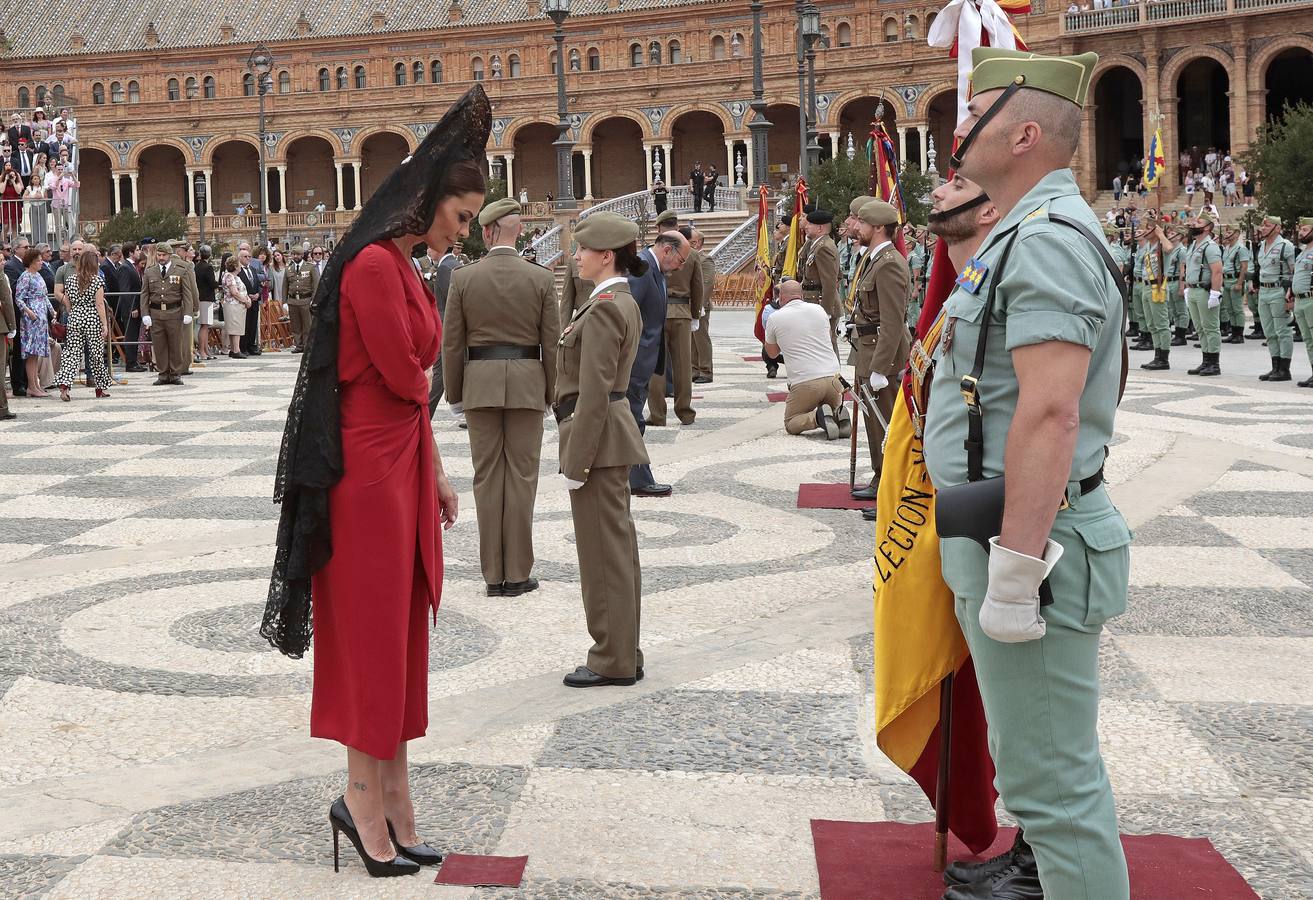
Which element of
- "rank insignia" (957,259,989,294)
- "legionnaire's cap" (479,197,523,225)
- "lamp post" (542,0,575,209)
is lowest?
"rank insignia" (957,259,989,294)

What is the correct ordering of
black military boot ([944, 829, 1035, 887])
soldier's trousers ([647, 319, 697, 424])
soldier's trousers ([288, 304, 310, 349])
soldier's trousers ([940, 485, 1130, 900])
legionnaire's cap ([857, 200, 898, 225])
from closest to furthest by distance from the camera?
1. soldier's trousers ([940, 485, 1130, 900])
2. black military boot ([944, 829, 1035, 887])
3. legionnaire's cap ([857, 200, 898, 225])
4. soldier's trousers ([647, 319, 697, 424])
5. soldier's trousers ([288, 304, 310, 349])

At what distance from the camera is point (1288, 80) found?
45.0 metres

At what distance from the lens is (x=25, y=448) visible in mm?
10945

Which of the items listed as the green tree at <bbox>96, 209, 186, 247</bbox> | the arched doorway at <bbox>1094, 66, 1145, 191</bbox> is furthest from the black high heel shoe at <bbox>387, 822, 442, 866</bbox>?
the green tree at <bbox>96, 209, 186, 247</bbox>

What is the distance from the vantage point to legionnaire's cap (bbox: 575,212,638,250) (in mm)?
4793

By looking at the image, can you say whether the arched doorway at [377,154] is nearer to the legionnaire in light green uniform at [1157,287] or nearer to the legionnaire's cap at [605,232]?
the legionnaire in light green uniform at [1157,287]

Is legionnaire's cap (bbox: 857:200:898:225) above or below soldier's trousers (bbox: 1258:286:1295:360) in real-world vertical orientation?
above

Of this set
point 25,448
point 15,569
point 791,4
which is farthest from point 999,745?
point 791,4

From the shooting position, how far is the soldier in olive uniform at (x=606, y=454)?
4617mm

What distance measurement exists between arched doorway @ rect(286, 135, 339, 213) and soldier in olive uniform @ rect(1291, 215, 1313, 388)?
167ft

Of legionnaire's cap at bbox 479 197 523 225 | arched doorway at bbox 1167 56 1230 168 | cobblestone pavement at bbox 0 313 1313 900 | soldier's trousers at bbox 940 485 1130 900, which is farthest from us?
arched doorway at bbox 1167 56 1230 168

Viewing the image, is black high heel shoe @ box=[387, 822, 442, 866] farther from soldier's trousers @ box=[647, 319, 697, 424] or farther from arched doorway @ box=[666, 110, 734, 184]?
arched doorway @ box=[666, 110, 734, 184]

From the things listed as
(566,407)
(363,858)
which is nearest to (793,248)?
(566,407)

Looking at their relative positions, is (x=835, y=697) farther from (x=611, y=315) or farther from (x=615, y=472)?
(x=611, y=315)
